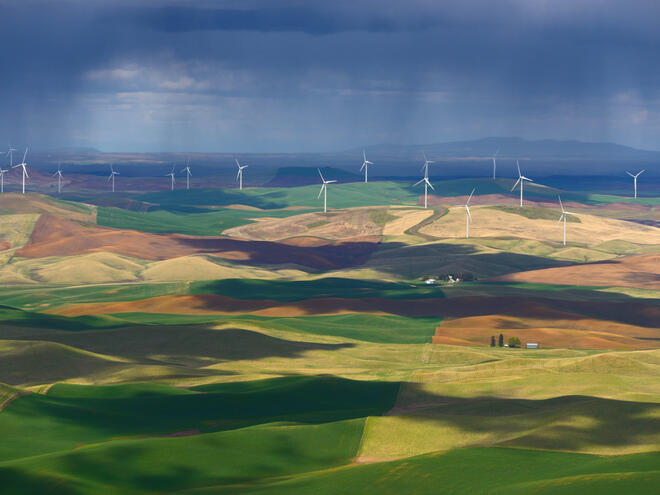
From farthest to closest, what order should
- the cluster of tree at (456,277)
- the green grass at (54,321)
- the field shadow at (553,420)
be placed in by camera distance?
1. the cluster of tree at (456,277)
2. the green grass at (54,321)
3. the field shadow at (553,420)

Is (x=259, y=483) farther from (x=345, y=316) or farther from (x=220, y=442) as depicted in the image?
(x=345, y=316)

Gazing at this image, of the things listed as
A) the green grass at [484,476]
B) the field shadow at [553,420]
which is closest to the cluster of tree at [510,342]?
the field shadow at [553,420]

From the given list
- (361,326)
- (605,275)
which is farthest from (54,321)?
(605,275)

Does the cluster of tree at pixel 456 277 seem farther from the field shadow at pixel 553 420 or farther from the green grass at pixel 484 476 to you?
the green grass at pixel 484 476

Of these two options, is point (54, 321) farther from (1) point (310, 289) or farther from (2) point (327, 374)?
(2) point (327, 374)

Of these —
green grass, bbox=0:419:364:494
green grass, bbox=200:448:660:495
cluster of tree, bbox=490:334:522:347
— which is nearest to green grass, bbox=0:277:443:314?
cluster of tree, bbox=490:334:522:347

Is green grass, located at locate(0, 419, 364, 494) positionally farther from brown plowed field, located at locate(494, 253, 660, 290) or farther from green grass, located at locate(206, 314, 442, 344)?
brown plowed field, located at locate(494, 253, 660, 290)

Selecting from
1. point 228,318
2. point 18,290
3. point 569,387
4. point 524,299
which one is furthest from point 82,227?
point 569,387
